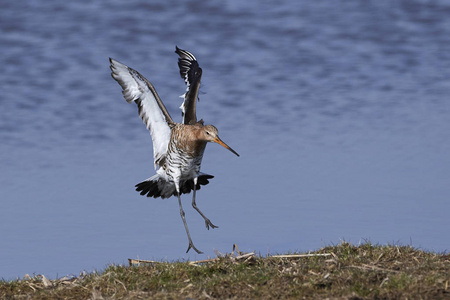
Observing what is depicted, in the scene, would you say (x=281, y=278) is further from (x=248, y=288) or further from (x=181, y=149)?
(x=181, y=149)

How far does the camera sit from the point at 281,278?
6176 mm

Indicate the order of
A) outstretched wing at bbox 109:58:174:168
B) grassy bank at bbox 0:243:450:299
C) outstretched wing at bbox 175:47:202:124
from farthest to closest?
outstretched wing at bbox 175:47:202:124 < outstretched wing at bbox 109:58:174:168 < grassy bank at bbox 0:243:450:299

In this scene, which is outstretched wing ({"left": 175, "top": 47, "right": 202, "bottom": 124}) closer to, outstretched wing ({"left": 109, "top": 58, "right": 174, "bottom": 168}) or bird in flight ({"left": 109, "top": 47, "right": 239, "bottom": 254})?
bird in flight ({"left": 109, "top": 47, "right": 239, "bottom": 254})

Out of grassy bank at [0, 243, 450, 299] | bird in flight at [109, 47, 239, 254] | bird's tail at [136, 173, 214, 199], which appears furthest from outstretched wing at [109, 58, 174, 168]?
grassy bank at [0, 243, 450, 299]

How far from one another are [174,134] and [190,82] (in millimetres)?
898

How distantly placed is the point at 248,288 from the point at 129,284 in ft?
4.05

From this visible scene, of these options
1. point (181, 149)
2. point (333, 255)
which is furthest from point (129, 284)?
point (181, 149)

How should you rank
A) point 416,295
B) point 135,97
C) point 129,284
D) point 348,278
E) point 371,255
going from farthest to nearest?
point 135,97
point 371,255
point 129,284
point 348,278
point 416,295

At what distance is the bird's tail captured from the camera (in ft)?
32.8

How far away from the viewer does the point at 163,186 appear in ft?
33.0

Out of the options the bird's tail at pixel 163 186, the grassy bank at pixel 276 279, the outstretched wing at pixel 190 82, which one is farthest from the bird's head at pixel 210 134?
the grassy bank at pixel 276 279

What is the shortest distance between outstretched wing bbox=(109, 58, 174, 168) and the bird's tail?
15.1 inches

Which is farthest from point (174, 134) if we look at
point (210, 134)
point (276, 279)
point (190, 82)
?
point (276, 279)

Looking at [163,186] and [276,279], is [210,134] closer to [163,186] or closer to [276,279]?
[163,186]
